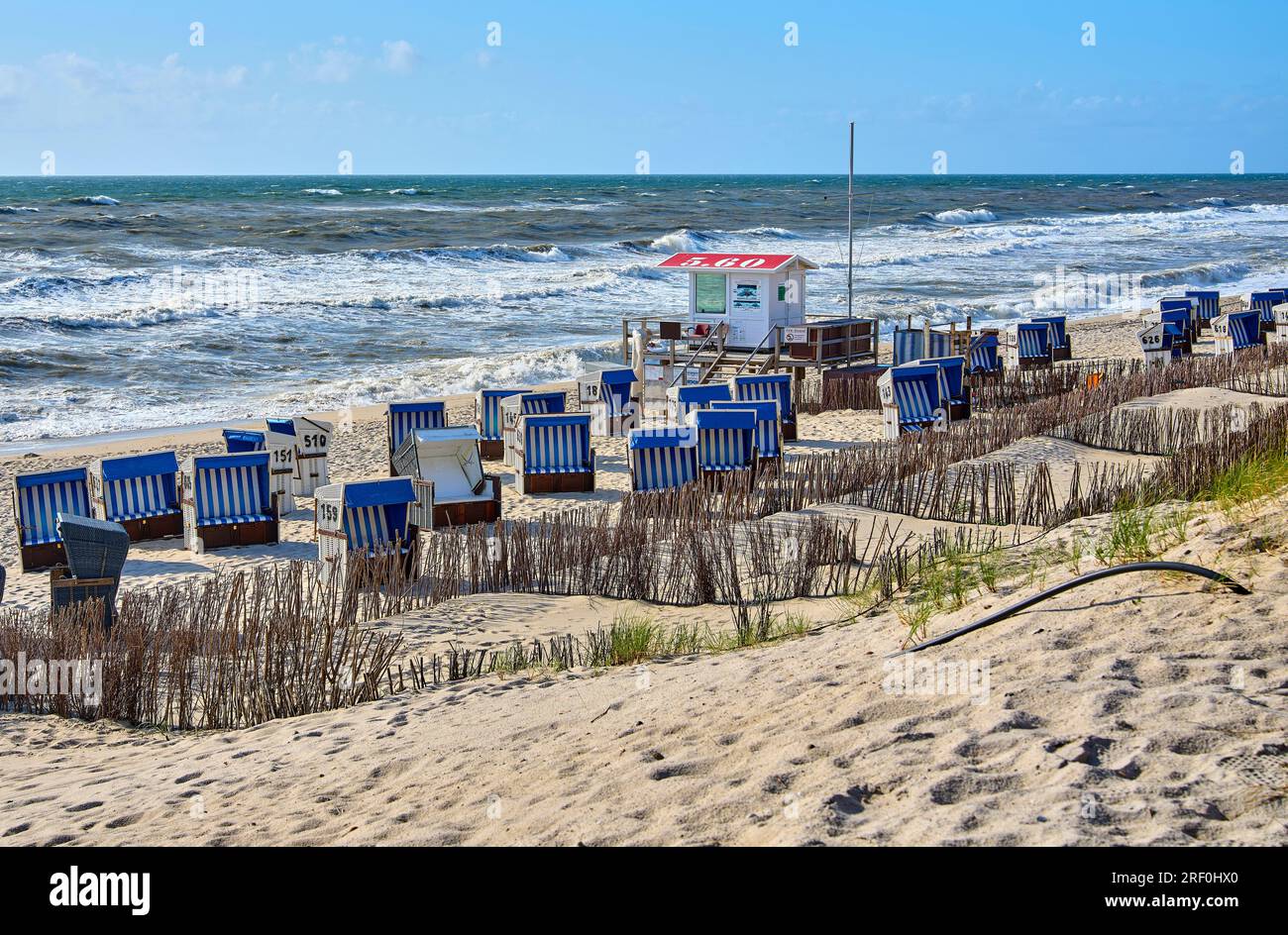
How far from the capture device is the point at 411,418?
15461mm

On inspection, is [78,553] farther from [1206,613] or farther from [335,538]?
[1206,613]

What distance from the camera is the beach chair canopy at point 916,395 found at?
50.5 feet

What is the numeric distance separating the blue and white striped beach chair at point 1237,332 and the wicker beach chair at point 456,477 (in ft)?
49.2

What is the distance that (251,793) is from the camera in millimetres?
4754

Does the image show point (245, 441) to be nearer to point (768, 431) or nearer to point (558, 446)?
point (558, 446)

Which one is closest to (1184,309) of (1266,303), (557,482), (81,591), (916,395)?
(1266,303)

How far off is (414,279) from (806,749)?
129ft

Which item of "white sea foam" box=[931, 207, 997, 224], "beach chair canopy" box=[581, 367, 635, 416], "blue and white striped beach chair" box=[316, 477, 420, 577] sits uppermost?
"white sea foam" box=[931, 207, 997, 224]

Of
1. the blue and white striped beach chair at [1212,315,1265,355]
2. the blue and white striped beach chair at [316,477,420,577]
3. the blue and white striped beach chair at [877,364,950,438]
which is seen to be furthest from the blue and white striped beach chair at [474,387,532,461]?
the blue and white striped beach chair at [1212,315,1265,355]

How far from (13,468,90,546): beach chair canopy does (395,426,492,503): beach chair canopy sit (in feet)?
10.5

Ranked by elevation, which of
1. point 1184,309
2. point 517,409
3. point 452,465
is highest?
point 1184,309

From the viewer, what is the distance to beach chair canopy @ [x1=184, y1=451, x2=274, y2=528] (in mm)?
11727

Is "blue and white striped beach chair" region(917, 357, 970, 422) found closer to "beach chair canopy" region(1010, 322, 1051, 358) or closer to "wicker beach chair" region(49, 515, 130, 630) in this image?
"beach chair canopy" region(1010, 322, 1051, 358)
